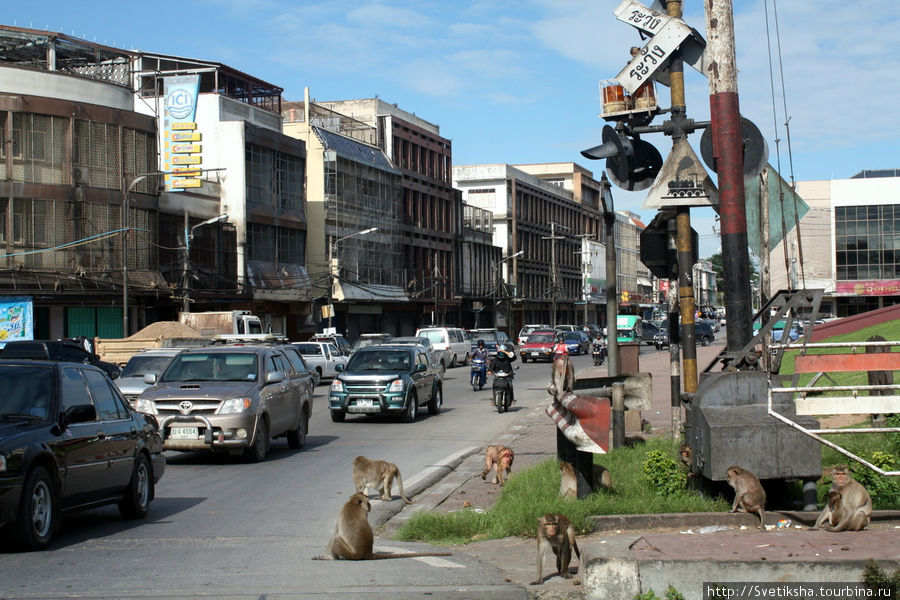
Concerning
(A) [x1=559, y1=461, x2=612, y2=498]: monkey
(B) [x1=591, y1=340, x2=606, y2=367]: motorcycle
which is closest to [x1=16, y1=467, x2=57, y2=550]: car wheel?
(A) [x1=559, y1=461, x2=612, y2=498]: monkey

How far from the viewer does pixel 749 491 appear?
7469 millimetres

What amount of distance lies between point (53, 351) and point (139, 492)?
65.0 feet

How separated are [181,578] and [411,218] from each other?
65695mm

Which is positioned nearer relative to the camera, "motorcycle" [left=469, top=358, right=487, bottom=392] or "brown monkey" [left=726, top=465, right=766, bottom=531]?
"brown monkey" [left=726, top=465, right=766, bottom=531]

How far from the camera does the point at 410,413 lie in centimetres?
2152

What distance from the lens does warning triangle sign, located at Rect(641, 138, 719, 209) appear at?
985cm

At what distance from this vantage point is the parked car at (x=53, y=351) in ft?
88.3

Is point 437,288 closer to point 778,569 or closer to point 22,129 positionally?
point 22,129

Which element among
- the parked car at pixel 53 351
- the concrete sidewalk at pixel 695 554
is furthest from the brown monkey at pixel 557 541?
the parked car at pixel 53 351

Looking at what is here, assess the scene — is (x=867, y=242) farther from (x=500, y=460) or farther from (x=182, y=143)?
(x=500, y=460)

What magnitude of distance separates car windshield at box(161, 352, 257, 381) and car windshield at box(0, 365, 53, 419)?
6416 mm

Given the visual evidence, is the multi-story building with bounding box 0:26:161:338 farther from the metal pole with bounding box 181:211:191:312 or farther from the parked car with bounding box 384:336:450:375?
the parked car with bounding box 384:336:450:375

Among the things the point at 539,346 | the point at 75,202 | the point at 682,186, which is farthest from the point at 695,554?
the point at 539,346

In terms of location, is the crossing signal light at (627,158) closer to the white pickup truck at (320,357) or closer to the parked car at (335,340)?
the white pickup truck at (320,357)
